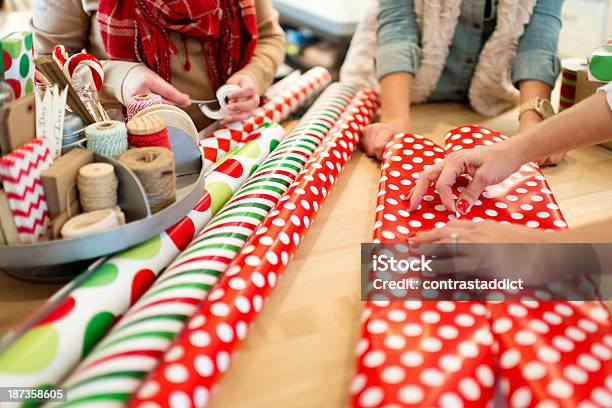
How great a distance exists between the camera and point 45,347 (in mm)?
536

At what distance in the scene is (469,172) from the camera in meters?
0.84

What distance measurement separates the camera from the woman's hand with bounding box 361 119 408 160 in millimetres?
1068

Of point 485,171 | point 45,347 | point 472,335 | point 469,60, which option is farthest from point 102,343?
point 469,60

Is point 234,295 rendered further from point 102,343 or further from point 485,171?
point 485,171

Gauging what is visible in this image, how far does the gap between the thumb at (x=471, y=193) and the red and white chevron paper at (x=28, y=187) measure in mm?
520

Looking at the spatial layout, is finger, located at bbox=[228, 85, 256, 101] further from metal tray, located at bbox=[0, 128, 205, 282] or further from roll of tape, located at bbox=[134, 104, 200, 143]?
metal tray, located at bbox=[0, 128, 205, 282]

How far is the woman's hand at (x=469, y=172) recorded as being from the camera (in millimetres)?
810

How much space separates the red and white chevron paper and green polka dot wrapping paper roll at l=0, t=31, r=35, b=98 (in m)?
0.08

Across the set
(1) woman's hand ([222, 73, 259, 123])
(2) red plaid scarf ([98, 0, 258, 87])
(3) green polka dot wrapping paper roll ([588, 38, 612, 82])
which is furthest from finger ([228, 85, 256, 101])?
(3) green polka dot wrapping paper roll ([588, 38, 612, 82])

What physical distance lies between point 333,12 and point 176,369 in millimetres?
1980

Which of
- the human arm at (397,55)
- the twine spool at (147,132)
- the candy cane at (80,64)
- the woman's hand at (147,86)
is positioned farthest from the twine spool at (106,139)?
the human arm at (397,55)

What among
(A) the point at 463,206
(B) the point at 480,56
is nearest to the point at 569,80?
(B) the point at 480,56

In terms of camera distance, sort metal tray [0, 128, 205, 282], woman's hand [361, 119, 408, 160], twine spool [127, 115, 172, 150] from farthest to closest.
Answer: woman's hand [361, 119, 408, 160] → twine spool [127, 115, 172, 150] → metal tray [0, 128, 205, 282]

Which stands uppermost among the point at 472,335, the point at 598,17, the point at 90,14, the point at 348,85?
the point at 90,14
